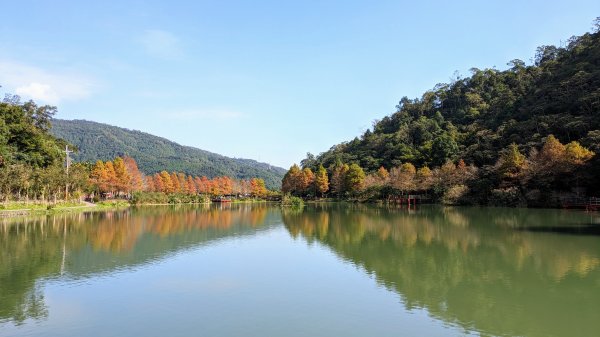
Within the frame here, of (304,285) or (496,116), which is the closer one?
(304,285)

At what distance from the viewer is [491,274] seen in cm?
1199

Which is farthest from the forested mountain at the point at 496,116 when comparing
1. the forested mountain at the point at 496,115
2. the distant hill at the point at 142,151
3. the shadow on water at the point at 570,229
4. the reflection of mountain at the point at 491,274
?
the distant hill at the point at 142,151

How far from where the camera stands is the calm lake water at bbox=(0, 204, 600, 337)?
7820mm

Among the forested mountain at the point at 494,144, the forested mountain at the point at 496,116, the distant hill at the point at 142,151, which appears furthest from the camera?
the distant hill at the point at 142,151

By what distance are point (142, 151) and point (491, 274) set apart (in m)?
169

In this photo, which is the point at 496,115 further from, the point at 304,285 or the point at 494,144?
the point at 304,285

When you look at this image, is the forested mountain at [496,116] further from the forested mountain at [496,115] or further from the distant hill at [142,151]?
the distant hill at [142,151]

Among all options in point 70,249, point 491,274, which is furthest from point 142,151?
point 491,274

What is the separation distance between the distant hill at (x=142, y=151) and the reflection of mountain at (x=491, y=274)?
123869 millimetres

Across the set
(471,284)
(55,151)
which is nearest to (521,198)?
(471,284)

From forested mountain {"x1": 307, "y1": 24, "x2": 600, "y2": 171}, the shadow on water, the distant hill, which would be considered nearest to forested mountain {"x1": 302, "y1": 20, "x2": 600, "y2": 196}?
forested mountain {"x1": 307, "y1": 24, "x2": 600, "y2": 171}

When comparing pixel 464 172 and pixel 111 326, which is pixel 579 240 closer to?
pixel 111 326

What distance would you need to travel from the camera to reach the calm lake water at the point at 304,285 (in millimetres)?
7820

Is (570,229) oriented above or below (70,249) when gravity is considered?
above
